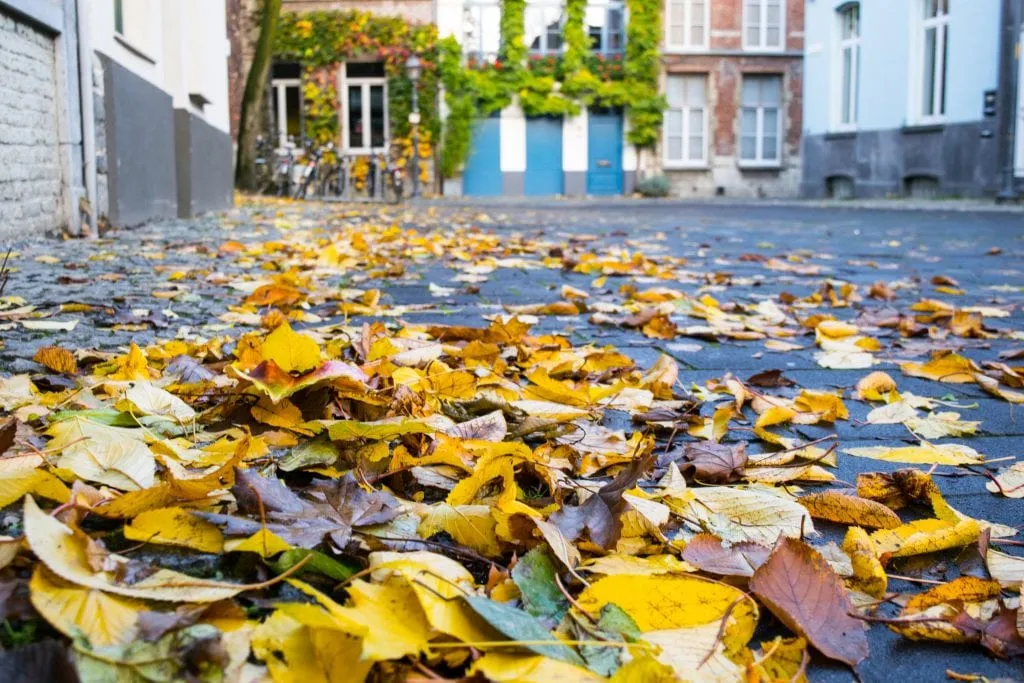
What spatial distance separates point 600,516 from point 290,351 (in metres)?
0.78

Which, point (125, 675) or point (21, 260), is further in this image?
point (21, 260)

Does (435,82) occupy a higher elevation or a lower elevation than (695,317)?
higher

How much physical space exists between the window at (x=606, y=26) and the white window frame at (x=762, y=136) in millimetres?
3342

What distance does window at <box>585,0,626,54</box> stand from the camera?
27.2m

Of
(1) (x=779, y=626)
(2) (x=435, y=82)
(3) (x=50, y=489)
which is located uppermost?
(2) (x=435, y=82)

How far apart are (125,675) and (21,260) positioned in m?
4.84

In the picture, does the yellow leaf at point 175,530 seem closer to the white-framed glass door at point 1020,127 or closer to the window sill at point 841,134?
the white-framed glass door at point 1020,127

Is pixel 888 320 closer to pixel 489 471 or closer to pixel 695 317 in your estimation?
pixel 695 317

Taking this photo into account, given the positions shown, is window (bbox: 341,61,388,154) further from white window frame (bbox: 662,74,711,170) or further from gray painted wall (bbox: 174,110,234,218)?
gray painted wall (bbox: 174,110,234,218)

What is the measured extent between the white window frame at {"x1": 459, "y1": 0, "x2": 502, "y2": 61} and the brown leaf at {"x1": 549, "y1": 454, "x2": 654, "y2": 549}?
26.2 meters

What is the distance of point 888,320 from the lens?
12.2 ft

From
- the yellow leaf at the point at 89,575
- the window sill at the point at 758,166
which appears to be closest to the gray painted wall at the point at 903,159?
the window sill at the point at 758,166

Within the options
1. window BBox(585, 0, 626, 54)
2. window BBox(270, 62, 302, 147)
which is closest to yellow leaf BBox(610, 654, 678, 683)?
window BBox(270, 62, 302, 147)

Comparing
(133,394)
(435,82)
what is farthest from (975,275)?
(435,82)
